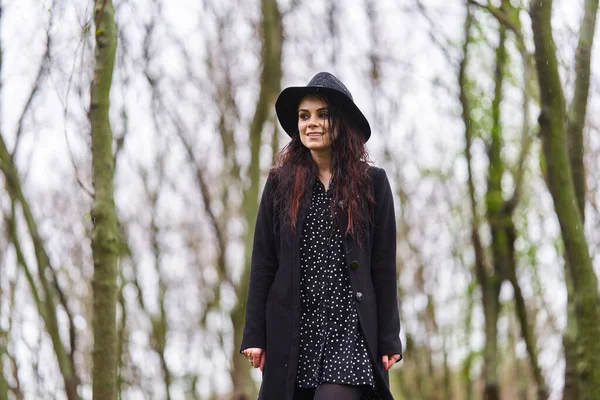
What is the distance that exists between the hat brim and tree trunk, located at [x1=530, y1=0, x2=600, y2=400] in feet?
7.50

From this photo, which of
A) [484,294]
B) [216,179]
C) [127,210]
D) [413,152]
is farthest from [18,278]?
[484,294]

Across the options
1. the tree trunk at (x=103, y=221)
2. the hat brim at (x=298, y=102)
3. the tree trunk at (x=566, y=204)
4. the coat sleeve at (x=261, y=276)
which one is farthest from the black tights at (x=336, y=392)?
the tree trunk at (x=566, y=204)

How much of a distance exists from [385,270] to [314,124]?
0.84m

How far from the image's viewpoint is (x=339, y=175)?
4.39 meters

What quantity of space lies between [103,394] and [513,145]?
26.9 feet

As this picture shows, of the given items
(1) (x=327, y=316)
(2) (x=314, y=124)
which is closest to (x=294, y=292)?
(1) (x=327, y=316)

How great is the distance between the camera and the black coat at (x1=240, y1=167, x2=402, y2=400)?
4129 mm

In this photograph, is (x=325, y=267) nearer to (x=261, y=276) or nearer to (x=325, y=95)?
(x=261, y=276)

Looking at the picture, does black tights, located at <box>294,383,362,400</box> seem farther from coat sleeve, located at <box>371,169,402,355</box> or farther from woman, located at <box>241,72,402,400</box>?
coat sleeve, located at <box>371,169,402,355</box>

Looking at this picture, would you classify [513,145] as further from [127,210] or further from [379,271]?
[127,210]

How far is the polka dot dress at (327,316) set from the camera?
13.3ft

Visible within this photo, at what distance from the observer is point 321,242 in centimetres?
429

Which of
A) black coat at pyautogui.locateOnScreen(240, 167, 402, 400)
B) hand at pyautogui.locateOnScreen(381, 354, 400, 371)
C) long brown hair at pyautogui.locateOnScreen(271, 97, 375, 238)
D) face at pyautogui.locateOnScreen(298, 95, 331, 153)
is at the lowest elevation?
hand at pyautogui.locateOnScreen(381, 354, 400, 371)

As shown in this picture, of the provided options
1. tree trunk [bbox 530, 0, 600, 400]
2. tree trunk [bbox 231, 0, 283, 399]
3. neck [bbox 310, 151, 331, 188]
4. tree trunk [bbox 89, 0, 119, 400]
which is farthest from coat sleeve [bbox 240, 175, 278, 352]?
tree trunk [bbox 231, 0, 283, 399]
